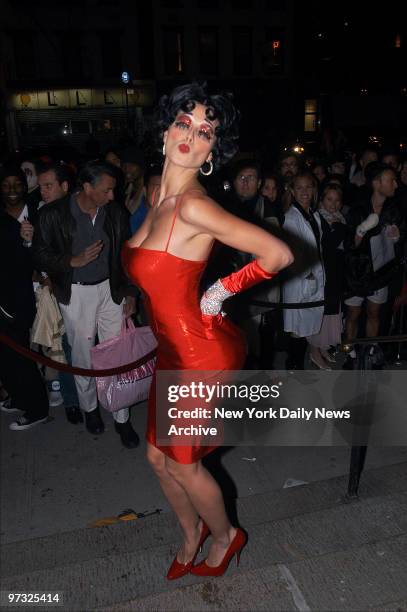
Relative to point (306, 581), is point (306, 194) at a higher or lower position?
higher

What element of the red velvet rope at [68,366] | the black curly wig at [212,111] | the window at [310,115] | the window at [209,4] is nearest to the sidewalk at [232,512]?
the red velvet rope at [68,366]

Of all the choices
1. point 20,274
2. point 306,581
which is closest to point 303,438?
point 306,581

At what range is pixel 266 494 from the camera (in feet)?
9.89

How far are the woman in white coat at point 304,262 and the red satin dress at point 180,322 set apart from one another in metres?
2.39

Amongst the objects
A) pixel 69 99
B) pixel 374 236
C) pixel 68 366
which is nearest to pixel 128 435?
pixel 68 366

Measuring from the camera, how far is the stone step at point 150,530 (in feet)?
8.82

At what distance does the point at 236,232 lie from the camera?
6.51 ft

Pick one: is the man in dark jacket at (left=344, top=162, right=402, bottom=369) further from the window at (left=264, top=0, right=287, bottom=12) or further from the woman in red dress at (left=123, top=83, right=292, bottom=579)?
the window at (left=264, top=0, right=287, bottom=12)

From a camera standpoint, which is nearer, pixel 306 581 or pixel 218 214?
pixel 218 214

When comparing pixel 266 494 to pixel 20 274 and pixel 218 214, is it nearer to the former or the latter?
pixel 218 214

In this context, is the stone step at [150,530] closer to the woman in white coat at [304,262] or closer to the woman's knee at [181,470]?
the woman's knee at [181,470]

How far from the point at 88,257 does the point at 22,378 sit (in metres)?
1.12

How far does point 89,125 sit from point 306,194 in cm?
2575

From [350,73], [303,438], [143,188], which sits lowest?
[303,438]
